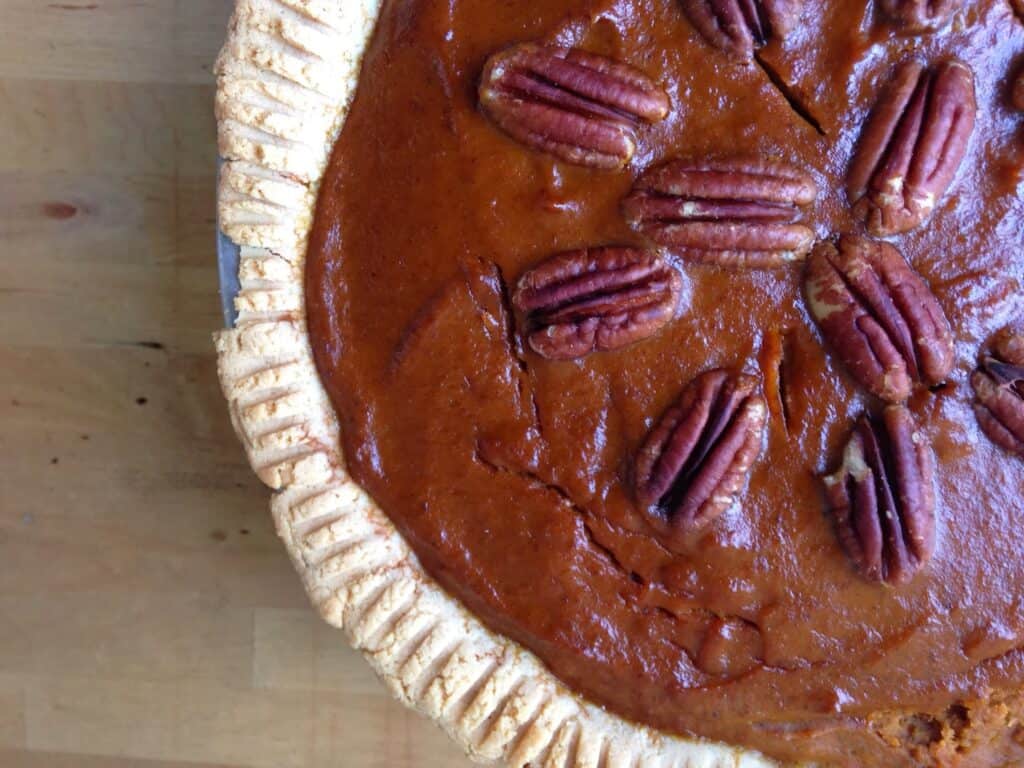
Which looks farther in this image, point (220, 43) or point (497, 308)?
point (220, 43)

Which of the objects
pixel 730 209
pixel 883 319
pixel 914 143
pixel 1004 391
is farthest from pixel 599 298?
pixel 1004 391

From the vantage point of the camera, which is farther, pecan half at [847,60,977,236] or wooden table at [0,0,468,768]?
wooden table at [0,0,468,768]

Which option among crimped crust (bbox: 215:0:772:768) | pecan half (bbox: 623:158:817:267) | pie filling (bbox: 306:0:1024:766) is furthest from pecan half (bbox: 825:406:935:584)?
crimped crust (bbox: 215:0:772:768)

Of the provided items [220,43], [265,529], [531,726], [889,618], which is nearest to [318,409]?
[265,529]

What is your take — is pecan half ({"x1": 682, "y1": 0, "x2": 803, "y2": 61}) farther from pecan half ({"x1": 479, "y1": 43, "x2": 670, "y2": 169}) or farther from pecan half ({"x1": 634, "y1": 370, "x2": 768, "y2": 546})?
pecan half ({"x1": 634, "y1": 370, "x2": 768, "y2": 546})

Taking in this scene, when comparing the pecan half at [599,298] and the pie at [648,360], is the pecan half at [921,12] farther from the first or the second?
the pecan half at [599,298]

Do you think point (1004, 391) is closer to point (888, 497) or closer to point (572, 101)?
point (888, 497)

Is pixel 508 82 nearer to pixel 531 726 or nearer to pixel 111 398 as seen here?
pixel 531 726
